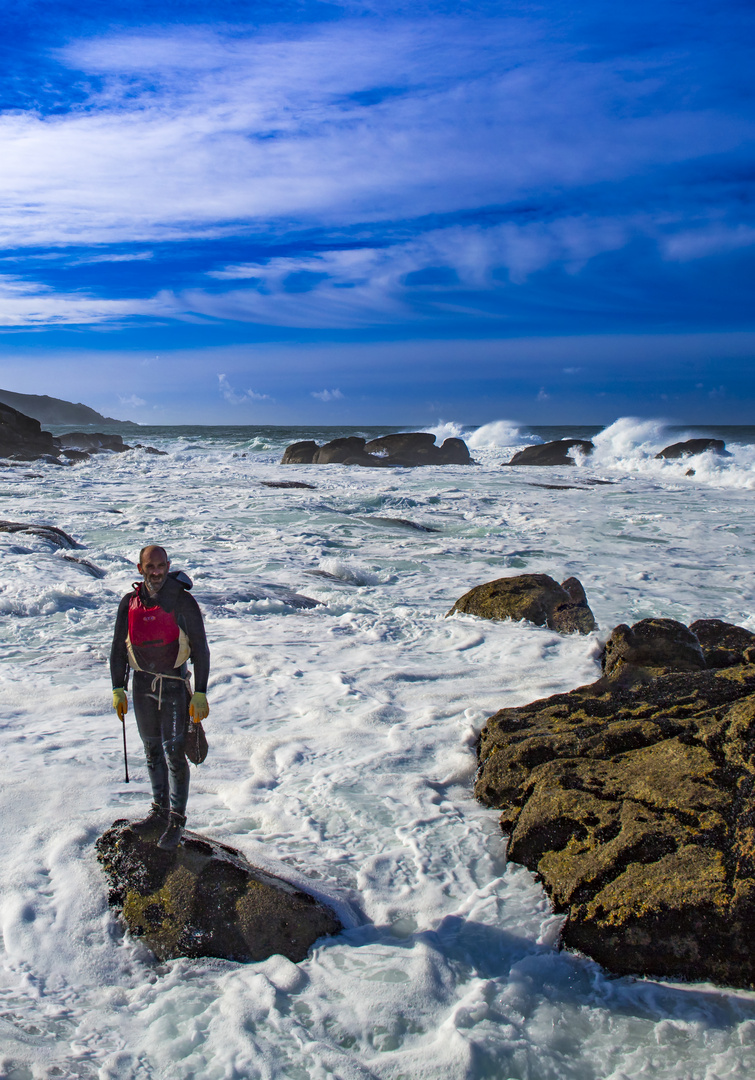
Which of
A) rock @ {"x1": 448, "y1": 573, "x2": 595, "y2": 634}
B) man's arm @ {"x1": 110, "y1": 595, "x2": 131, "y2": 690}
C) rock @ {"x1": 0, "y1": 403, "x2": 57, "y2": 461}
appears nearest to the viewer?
man's arm @ {"x1": 110, "y1": 595, "x2": 131, "y2": 690}

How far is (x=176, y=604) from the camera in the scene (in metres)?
3.67

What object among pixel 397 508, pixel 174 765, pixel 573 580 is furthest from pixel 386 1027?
pixel 397 508

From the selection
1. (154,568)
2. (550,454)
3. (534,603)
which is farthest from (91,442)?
(154,568)

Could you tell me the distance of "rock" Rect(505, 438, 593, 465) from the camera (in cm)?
4284

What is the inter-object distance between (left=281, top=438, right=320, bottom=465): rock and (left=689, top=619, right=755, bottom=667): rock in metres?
33.1

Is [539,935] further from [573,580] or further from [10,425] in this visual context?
[10,425]

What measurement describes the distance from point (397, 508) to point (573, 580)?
10.8 m

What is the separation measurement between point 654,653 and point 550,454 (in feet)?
127

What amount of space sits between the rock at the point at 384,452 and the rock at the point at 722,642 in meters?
30.0

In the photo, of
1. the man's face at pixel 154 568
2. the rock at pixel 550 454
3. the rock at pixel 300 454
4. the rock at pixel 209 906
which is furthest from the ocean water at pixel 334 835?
the rock at pixel 550 454

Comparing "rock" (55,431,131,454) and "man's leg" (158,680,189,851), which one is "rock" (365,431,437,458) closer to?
"rock" (55,431,131,454)

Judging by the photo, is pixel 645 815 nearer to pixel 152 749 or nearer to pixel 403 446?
pixel 152 749

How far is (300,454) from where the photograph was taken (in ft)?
130

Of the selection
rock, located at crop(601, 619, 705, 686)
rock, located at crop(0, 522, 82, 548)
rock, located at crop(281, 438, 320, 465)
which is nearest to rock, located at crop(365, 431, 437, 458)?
rock, located at crop(281, 438, 320, 465)
